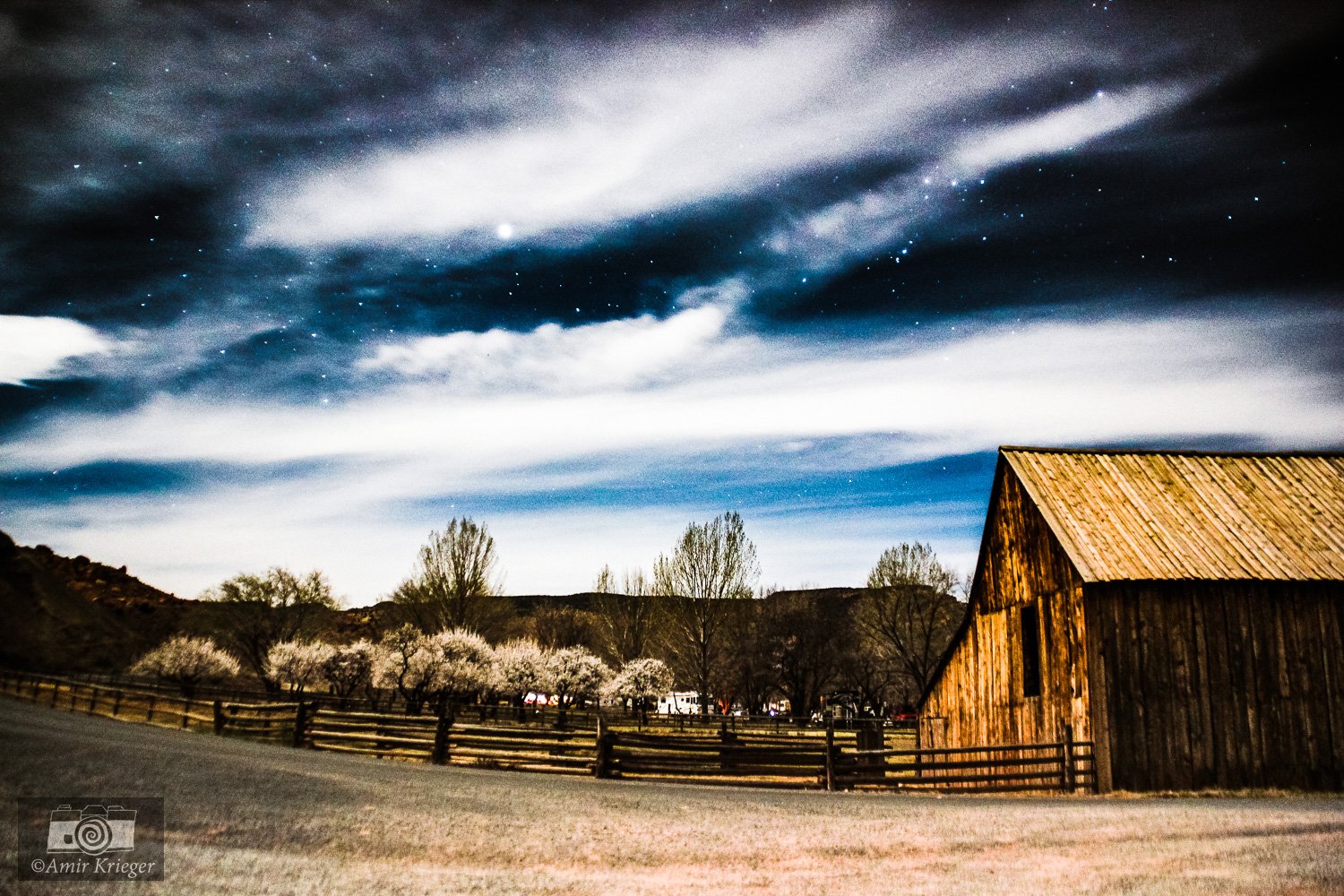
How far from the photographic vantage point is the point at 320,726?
2683 centimetres

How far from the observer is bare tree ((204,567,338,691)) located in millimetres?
77000

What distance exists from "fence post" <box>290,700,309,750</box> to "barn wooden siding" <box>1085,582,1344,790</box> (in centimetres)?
2353

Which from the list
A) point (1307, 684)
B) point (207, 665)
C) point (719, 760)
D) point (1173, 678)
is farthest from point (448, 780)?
point (207, 665)

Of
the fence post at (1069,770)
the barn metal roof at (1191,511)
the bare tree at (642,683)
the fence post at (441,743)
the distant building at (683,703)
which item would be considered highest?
the barn metal roof at (1191,511)

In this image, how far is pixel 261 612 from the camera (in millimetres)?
77500

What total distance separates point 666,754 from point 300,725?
42.8 feet

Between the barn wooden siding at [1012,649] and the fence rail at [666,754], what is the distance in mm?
642

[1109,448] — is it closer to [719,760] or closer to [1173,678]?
[1173,678]

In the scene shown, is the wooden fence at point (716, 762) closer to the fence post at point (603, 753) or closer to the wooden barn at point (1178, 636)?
the fence post at point (603, 753)

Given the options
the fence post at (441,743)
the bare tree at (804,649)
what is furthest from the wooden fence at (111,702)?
the bare tree at (804,649)

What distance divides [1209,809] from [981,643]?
886cm

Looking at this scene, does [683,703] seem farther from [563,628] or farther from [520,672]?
[520,672]

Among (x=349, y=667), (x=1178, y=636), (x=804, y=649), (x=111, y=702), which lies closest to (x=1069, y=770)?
(x=1178, y=636)

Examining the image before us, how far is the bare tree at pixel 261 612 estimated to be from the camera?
77.0 m
